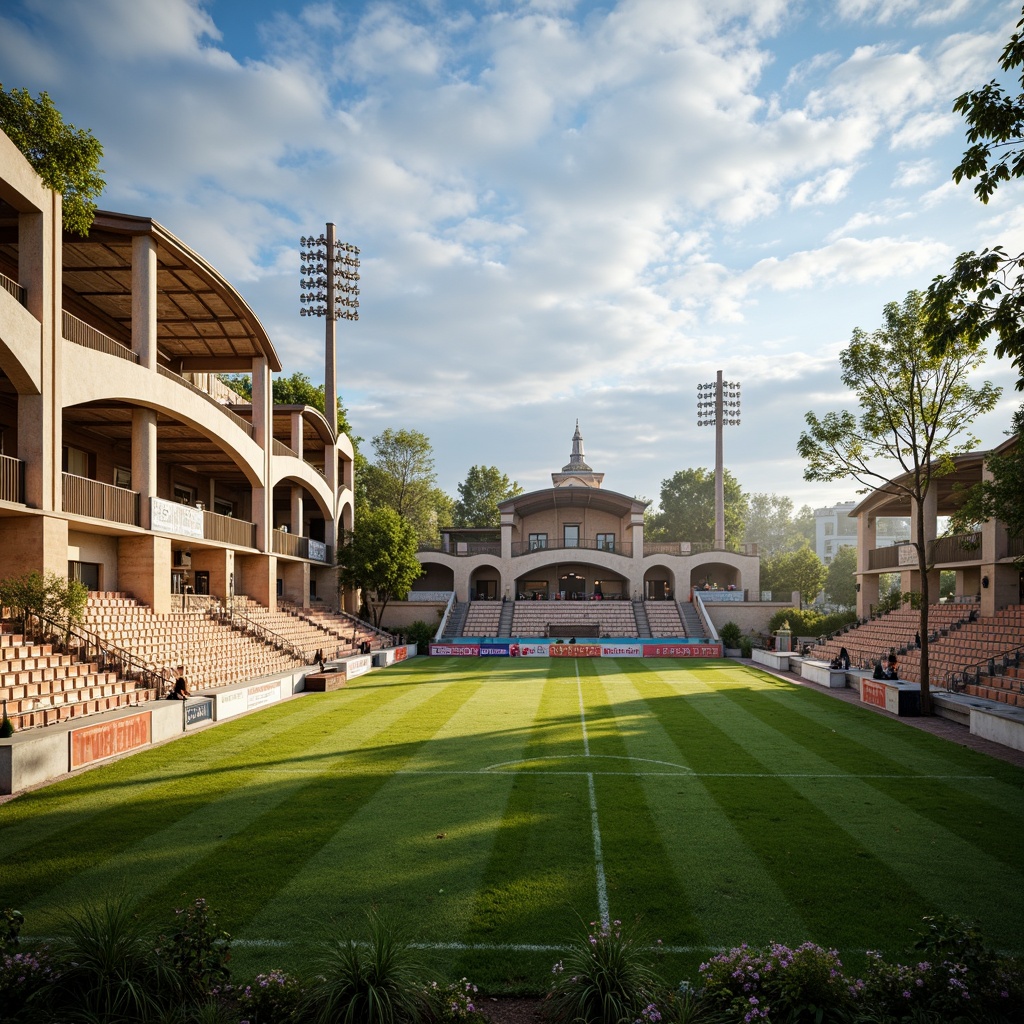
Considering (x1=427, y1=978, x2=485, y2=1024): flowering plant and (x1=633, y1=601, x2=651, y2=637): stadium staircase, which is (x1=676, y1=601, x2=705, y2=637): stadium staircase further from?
(x1=427, y1=978, x2=485, y2=1024): flowering plant

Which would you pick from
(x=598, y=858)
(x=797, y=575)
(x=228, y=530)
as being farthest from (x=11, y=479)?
(x=797, y=575)

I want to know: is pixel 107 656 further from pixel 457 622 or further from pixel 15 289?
pixel 457 622

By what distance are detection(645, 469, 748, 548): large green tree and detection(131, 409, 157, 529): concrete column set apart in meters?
73.3

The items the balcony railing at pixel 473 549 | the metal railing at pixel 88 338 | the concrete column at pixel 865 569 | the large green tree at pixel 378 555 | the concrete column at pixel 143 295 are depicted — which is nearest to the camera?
the metal railing at pixel 88 338

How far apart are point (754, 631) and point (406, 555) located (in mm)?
26875

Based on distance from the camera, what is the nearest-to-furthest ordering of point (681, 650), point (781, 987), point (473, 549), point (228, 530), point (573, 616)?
point (781, 987) → point (228, 530) → point (681, 650) → point (573, 616) → point (473, 549)

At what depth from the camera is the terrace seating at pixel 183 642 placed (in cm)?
2092

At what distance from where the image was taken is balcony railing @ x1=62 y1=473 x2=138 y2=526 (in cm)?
1955

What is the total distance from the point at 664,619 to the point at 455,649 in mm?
17265

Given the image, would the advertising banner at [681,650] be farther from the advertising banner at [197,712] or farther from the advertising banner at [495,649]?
the advertising banner at [197,712]

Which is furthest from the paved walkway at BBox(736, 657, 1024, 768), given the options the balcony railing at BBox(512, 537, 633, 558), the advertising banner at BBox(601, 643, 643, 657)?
the balcony railing at BBox(512, 537, 633, 558)

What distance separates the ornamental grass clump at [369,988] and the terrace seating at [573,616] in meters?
43.3

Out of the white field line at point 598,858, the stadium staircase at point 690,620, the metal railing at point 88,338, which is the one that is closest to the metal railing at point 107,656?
the metal railing at point 88,338

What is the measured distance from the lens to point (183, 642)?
23906 mm
